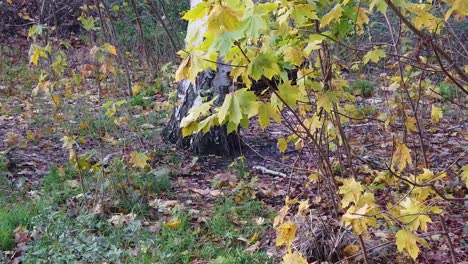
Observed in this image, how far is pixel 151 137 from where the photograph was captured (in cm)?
536

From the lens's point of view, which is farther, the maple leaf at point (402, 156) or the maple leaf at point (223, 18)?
the maple leaf at point (402, 156)

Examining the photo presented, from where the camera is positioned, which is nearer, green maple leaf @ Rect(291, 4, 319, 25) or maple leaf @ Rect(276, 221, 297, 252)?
green maple leaf @ Rect(291, 4, 319, 25)

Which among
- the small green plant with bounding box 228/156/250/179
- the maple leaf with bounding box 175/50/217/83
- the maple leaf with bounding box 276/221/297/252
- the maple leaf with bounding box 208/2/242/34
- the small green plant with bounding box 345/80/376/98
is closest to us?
the maple leaf with bounding box 208/2/242/34

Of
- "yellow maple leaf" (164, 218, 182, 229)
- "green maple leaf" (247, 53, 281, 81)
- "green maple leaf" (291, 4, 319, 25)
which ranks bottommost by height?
"yellow maple leaf" (164, 218, 182, 229)

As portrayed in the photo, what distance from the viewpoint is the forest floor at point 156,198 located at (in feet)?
10.6

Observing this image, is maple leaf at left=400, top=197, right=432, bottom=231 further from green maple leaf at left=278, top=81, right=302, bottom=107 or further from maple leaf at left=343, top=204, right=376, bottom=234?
green maple leaf at left=278, top=81, right=302, bottom=107

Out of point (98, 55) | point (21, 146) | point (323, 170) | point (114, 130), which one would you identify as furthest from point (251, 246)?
point (21, 146)

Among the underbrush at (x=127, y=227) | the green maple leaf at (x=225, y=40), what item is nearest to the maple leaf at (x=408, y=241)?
the green maple leaf at (x=225, y=40)

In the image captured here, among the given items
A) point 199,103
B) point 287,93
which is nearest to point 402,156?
point 287,93

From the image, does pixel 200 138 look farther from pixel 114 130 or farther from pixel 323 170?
pixel 323 170

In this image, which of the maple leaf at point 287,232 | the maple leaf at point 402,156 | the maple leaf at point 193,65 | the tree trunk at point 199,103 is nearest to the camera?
the maple leaf at point 193,65

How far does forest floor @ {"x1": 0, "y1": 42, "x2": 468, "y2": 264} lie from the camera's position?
3223 millimetres

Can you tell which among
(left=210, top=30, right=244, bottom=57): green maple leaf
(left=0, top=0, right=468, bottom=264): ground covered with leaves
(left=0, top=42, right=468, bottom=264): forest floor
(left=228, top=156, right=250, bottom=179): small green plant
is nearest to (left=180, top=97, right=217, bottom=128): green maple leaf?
(left=0, top=0, right=468, bottom=264): ground covered with leaves

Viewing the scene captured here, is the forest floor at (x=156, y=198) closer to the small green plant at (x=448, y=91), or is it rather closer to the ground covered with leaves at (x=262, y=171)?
the ground covered with leaves at (x=262, y=171)
